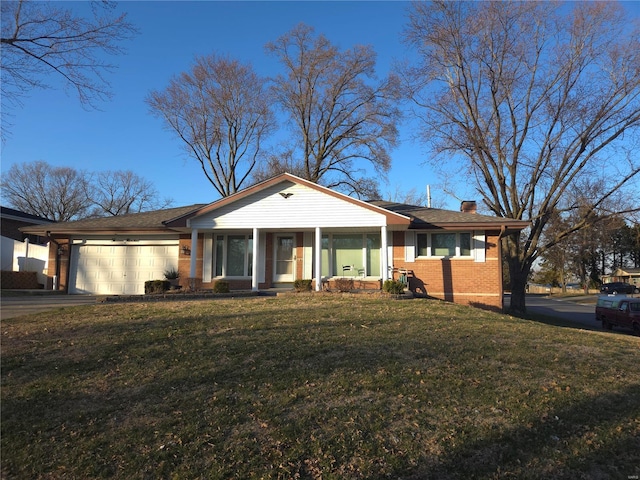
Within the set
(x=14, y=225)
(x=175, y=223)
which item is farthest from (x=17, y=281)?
(x=175, y=223)

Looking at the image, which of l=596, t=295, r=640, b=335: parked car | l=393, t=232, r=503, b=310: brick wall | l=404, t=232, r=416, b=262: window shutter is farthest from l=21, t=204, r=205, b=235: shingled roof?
l=596, t=295, r=640, b=335: parked car

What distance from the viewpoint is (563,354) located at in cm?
688

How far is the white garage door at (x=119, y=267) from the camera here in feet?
59.1

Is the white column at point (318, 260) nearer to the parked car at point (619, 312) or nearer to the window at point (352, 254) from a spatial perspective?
the window at point (352, 254)

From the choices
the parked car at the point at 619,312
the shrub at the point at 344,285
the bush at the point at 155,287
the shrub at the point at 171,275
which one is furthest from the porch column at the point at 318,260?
the parked car at the point at 619,312

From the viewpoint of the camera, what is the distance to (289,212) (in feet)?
→ 53.2

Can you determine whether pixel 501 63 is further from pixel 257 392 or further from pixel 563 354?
pixel 257 392

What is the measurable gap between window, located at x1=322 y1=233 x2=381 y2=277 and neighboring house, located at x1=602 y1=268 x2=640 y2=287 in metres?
59.4

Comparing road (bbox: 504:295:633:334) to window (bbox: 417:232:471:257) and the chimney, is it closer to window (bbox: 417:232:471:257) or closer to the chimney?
the chimney

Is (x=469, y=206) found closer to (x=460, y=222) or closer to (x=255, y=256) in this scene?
(x=460, y=222)

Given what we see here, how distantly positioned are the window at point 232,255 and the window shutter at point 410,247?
6281 mm

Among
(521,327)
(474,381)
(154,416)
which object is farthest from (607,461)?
(521,327)

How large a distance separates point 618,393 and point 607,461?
6.12 ft

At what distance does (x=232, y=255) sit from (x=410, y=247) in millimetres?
7282
